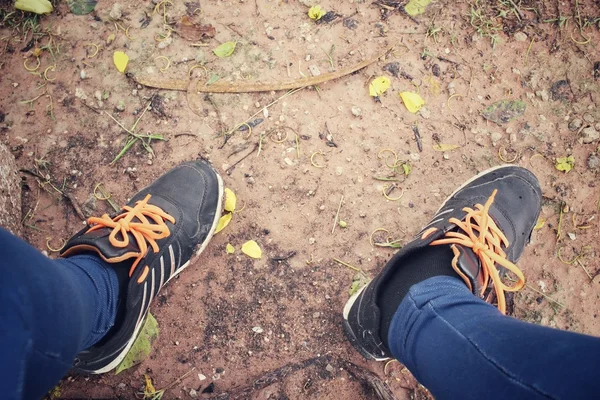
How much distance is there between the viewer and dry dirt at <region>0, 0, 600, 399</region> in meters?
1.82

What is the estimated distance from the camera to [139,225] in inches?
66.8

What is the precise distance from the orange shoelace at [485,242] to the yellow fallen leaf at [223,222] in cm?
91

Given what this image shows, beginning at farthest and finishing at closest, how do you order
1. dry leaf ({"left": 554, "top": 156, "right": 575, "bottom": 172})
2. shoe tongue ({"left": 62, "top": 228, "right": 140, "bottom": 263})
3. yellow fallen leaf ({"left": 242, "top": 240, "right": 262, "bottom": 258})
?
dry leaf ({"left": 554, "top": 156, "right": 575, "bottom": 172}) → yellow fallen leaf ({"left": 242, "top": 240, "right": 262, "bottom": 258}) → shoe tongue ({"left": 62, "top": 228, "right": 140, "bottom": 263})

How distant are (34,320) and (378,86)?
1.69 meters

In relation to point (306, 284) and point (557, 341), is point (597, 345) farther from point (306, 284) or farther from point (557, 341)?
point (306, 284)

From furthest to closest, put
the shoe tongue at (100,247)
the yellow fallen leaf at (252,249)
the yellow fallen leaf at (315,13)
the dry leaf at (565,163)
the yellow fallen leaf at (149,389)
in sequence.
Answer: the yellow fallen leaf at (315,13) → the dry leaf at (565,163) → the yellow fallen leaf at (252,249) → the yellow fallen leaf at (149,389) → the shoe tongue at (100,247)

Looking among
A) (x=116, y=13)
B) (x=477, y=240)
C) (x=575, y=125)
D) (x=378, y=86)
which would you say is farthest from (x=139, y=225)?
(x=575, y=125)

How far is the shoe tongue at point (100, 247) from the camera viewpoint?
61.6 inches

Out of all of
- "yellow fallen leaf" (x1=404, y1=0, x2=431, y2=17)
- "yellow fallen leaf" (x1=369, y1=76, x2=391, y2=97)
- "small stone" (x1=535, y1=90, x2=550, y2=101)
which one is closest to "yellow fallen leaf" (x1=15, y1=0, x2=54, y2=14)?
"yellow fallen leaf" (x1=369, y1=76, x2=391, y2=97)

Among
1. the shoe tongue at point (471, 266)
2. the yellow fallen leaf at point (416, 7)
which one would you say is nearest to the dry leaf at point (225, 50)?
the yellow fallen leaf at point (416, 7)

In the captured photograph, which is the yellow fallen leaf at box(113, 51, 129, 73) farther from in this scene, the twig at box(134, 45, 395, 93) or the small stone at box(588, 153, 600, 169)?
the small stone at box(588, 153, 600, 169)

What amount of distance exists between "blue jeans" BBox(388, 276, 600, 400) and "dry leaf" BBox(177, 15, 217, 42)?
5.13 ft

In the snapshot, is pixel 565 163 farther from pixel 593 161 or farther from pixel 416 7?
pixel 416 7

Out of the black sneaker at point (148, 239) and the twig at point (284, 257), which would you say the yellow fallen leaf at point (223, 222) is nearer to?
the black sneaker at point (148, 239)
